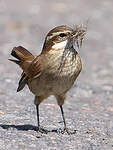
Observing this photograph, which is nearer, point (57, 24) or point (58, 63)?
point (58, 63)

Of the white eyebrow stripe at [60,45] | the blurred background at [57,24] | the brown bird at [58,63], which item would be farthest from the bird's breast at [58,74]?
the blurred background at [57,24]

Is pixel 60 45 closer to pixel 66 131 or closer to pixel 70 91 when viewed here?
pixel 66 131

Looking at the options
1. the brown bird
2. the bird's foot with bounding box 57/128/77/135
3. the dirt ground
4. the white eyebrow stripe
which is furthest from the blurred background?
the white eyebrow stripe

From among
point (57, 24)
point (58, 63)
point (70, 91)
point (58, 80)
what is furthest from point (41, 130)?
point (57, 24)

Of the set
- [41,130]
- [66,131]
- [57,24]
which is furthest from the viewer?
[57,24]

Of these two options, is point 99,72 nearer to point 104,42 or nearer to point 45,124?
point 104,42

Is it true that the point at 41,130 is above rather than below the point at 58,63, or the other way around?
below

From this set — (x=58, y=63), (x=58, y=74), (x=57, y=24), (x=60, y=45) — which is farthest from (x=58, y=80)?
(x=57, y=24)

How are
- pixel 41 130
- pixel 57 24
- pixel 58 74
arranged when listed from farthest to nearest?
pixel 57 24, pixel 41 130, pixel 58 74

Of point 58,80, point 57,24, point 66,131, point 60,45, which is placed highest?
point 57,24

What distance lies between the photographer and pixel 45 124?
8.73 metres

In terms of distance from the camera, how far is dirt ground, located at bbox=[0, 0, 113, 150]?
303 inches

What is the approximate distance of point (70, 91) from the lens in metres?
12.0

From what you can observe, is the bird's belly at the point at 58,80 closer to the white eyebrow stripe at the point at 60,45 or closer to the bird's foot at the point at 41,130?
the white eyebrow stripe at the point at 60,45
